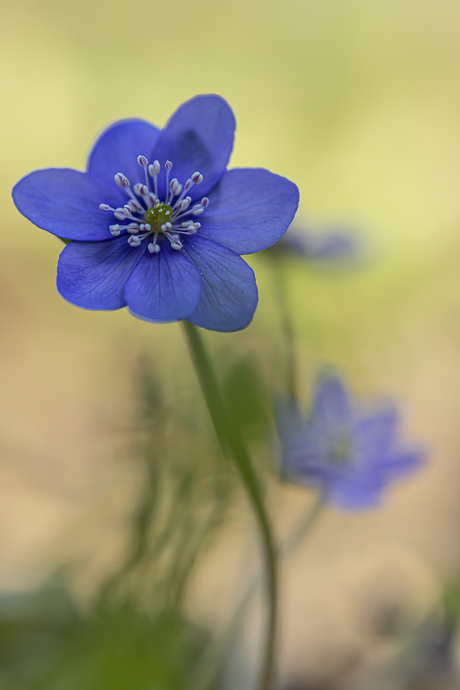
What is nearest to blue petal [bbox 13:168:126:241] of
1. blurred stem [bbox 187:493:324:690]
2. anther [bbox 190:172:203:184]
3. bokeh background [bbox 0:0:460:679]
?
anther [bbox 190:172:203:184]

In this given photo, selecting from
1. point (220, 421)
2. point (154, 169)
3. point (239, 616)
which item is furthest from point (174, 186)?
point (239, 616)

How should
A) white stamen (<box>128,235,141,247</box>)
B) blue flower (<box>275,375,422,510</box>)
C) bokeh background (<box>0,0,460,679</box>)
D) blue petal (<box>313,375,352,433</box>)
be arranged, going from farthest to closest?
bokeh background (<box>0,0,460,679</box>), blue petal (<box>313,375,352,433</box>), blue flower (<box>275,375,422,510</box>), white stamen (<box>128,235,141,247</box>)

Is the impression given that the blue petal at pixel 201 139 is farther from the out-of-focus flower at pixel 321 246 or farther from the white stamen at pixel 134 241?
the out-of-focus flower at pixel 321 246

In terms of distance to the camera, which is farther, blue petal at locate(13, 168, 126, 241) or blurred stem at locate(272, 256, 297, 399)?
blurred stem at locate(272, 256, 297, 399)

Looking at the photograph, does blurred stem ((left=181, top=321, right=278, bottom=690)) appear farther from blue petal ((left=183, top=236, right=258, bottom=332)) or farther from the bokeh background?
the bokeh background

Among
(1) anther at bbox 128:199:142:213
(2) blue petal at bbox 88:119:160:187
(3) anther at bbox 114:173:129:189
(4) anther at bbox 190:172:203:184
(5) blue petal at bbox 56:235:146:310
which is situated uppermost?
(2) blue petal at bbox 88:119:160:187
